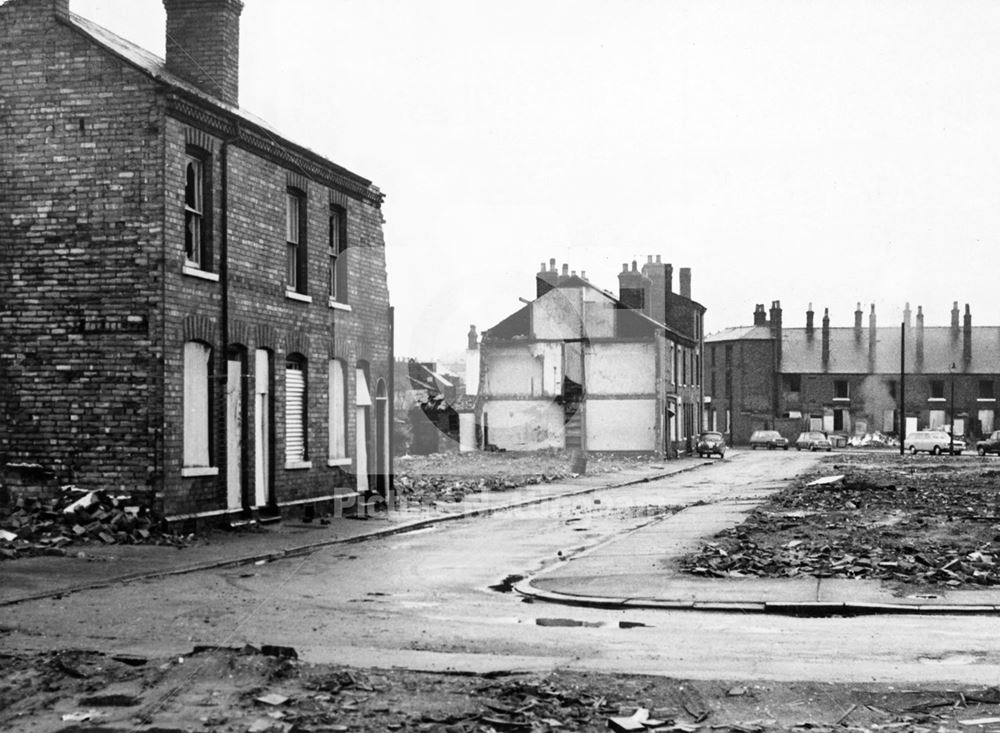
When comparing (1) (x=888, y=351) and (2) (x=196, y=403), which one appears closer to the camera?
(2) (x=196, y=403)

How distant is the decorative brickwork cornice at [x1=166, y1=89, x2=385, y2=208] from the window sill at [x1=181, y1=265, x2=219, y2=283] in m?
2.33

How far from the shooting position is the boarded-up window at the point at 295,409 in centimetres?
2206

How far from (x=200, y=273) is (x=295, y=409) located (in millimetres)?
4452

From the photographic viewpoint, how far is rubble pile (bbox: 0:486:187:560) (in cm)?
1652

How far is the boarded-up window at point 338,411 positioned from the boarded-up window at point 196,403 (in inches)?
197

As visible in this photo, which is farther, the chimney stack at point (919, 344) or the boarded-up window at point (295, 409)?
the chimney stack at point (919, 344)

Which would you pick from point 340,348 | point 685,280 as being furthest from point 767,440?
point 340,348

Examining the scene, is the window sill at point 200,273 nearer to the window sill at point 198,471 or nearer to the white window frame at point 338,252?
the window sill at point 198,471

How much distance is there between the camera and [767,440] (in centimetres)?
8481

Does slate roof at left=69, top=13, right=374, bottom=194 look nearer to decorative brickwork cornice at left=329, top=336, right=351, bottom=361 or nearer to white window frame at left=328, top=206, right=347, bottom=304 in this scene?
white window frame at left=328, top=206, right=347, bottom=304

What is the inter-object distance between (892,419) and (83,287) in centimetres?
8293

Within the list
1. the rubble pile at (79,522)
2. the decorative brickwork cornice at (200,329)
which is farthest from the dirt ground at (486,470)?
the rubble pile at (79,522)

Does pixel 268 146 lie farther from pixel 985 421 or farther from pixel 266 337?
pixel 985 421

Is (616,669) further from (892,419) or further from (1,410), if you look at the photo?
(892,419)
